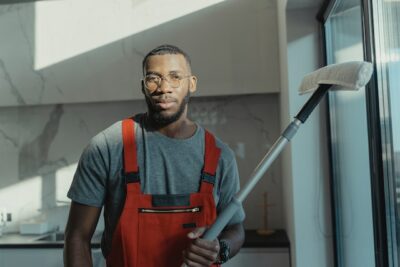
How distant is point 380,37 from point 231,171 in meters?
0.50

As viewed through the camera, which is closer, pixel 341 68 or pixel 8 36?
pixel 341 68

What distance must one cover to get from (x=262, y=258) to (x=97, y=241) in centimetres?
80

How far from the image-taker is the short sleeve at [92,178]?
0.88 metres

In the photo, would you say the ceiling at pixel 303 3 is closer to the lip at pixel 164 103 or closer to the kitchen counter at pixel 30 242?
the lip at pixel 164 103

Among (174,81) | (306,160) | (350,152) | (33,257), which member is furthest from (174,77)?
(33,257)

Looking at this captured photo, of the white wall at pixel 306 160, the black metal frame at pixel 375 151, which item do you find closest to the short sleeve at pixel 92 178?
the black metal frame at pixel 375 151

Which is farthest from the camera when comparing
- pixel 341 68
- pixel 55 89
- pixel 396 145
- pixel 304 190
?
pixel 55 89

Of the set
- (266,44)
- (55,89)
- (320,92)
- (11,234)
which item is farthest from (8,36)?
(320,92)

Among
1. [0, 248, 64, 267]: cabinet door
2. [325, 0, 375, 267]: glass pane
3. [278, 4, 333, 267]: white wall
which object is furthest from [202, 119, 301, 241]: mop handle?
[0, 248, 64, 267]: cabinet door

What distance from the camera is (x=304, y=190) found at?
1.59 m

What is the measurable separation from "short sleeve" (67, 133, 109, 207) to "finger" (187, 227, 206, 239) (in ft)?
0.71

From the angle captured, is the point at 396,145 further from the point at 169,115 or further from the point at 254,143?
the point at 254,143

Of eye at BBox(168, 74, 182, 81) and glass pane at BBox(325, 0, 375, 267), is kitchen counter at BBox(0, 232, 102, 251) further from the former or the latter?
eye at BBox(168, 74, 182, 81)

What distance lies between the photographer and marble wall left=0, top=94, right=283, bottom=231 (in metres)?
2.29
